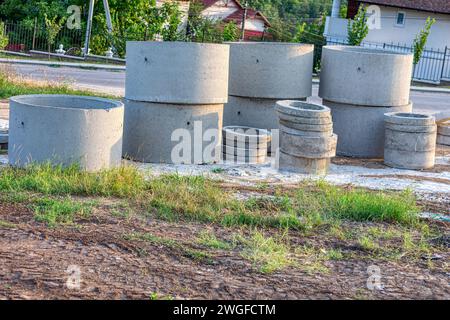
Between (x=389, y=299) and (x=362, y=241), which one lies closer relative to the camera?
(x=389, y=299)

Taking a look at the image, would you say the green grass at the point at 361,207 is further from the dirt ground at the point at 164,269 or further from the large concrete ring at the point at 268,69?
the large concrete ring at the point at 268,69

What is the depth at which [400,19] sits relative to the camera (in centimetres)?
4103

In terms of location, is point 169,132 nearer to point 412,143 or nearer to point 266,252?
point 412,143

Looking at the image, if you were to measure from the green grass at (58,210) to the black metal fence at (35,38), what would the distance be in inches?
1124

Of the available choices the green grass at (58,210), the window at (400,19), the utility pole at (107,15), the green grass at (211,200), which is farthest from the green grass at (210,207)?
the window at (400,19)

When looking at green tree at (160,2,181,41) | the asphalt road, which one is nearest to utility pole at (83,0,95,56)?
green tree at (160,2,181,41)

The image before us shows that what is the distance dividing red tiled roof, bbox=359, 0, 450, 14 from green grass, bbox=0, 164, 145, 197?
108 feet

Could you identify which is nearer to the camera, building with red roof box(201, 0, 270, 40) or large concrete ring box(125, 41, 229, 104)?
large concrete ring box(125, 41, 229, 104)

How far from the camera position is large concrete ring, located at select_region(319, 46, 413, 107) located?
12.2 meters

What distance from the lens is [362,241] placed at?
691 cm

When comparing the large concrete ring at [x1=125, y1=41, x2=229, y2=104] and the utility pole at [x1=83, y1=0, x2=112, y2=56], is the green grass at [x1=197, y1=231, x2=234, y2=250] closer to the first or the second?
the large concrete ring at [x1=125, y1=41, x2=229, y2=104]
